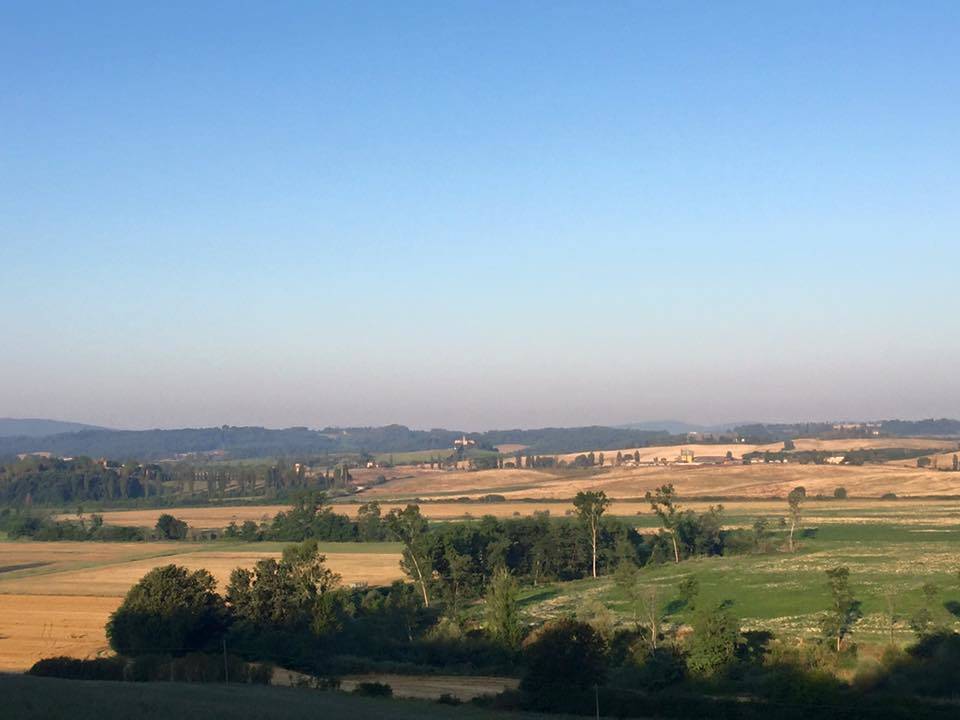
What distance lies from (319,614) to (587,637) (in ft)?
50.9

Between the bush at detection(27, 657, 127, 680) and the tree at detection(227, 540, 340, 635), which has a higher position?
the tree at detection(227, 540, 340, 635)

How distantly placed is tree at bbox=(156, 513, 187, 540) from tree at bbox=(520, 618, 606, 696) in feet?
Result: 248

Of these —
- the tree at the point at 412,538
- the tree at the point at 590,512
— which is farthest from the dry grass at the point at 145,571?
the tree at the point at 590,512

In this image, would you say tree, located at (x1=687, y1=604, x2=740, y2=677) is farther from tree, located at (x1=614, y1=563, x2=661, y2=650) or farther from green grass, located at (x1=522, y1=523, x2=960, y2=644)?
green grass, located at (x1=522, y1=523, x2=960, y2=644)

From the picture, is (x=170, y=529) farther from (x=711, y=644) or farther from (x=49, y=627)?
(x=711, y=644)

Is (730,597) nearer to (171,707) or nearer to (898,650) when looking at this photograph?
(898,650)

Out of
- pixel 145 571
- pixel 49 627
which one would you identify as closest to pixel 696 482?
pixel 145 571

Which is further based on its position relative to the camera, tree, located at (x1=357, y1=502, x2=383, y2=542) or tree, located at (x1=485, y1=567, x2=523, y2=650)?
tree, located at (x1=357, y1=502, x2=383, y2=542)

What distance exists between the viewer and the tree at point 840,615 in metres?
38.8

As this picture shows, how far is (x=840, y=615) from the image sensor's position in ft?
132

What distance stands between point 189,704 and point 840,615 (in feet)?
86.7

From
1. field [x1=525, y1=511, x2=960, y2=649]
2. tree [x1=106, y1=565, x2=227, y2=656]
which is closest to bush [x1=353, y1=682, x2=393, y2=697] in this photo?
tree [x1=106, y1=565, x2=227, y2=656]

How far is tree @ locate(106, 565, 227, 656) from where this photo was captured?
3953cm

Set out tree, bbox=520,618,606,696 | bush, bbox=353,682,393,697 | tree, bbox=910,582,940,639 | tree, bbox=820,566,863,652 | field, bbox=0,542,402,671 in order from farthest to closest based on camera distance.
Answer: field, bbox=0,542,402,671 < tree, bbox=820,566,863,652 < tree, bbox=910,582,940,639 < bush, bbox=353,682,393,697 < tree, bbox=520,618,606,696
